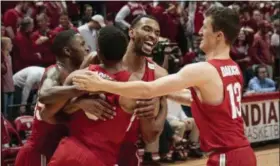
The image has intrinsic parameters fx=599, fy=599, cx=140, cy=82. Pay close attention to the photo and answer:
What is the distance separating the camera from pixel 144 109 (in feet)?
12.5

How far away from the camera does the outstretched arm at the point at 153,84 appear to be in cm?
346

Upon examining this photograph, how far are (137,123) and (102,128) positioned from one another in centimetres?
42

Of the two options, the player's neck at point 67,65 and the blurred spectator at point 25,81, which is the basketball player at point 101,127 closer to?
the player's neck at point 67,65

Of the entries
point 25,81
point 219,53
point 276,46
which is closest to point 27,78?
point 25,81

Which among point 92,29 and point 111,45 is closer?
point 111,45

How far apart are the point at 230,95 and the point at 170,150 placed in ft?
17.2

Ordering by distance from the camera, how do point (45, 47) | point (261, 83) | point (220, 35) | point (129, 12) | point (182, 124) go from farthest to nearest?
point (129, 12) → point (261, 83) → point (45, 47) → point (182, 124) → point (220, 35)

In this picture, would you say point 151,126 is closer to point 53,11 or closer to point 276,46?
point 53,11

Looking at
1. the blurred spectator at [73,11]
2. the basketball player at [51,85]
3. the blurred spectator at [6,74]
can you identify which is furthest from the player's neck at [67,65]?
the blurred spectator at [73,11]

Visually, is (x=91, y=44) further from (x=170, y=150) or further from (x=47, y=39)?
(x=170, y=150)

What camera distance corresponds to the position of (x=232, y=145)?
3658mm

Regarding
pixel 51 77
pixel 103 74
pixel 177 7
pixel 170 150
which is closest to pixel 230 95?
pixel 103 74

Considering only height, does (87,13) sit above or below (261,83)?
above

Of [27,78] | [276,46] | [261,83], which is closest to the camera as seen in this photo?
[27,78]
